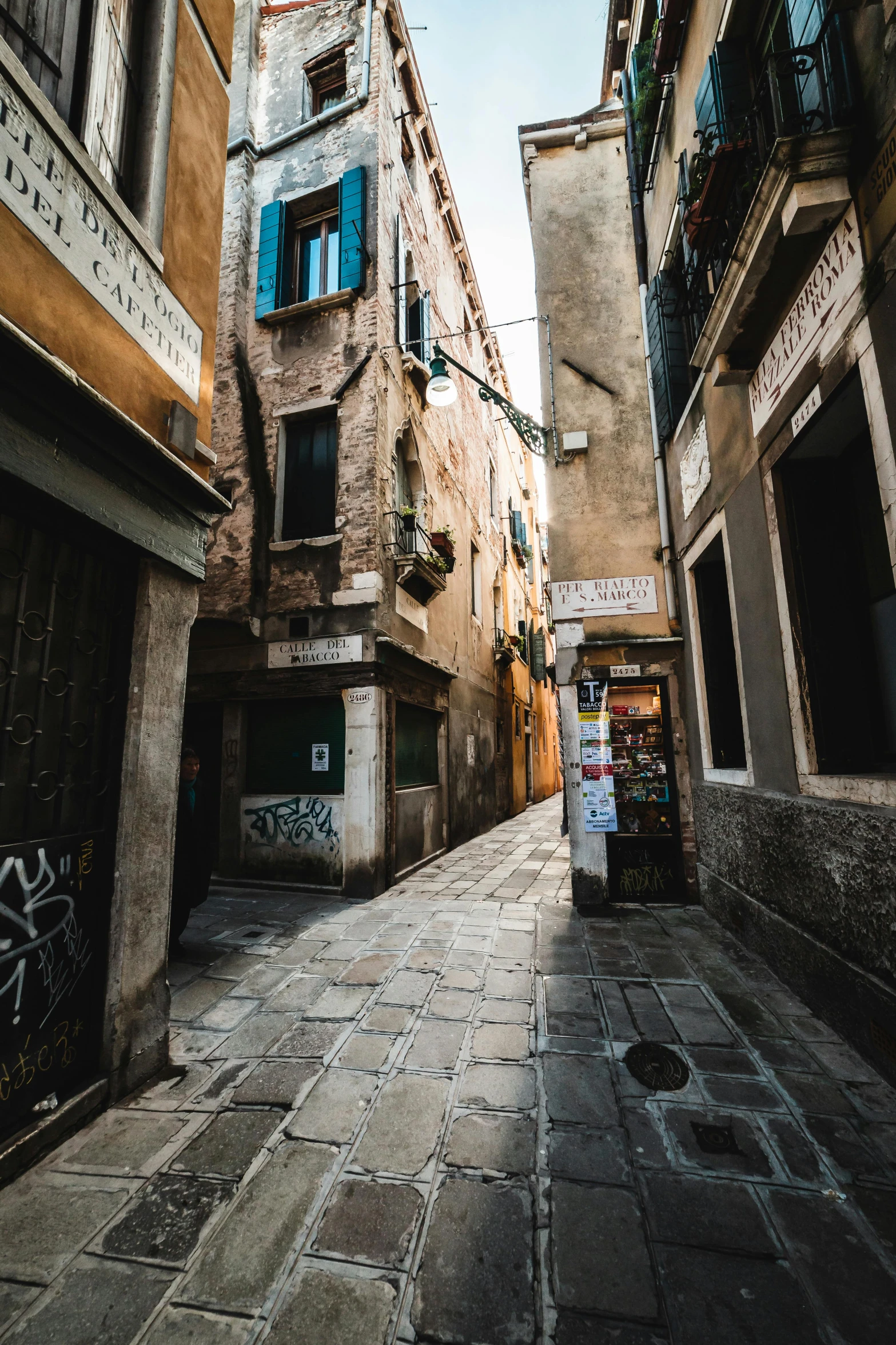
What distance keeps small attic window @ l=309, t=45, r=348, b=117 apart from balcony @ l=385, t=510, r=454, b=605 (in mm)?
7346

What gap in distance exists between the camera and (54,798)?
2639mm

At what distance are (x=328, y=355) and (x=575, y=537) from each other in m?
4.65

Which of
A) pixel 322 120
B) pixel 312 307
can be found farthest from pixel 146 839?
pixel 322 120

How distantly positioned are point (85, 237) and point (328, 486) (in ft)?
17.6

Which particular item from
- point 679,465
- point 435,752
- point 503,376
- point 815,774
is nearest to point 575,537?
point 679,465

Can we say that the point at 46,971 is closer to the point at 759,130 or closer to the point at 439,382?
the point at 759,130

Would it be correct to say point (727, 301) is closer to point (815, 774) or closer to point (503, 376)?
point (815, 774)

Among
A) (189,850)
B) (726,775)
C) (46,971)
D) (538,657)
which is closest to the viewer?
(46,971)

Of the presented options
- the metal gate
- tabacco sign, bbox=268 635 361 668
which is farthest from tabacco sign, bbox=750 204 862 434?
tabacco sign, bbox=268 635 361 668

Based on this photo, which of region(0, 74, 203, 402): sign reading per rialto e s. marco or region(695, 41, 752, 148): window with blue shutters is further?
region(695, 41, 752, 148): window with blue shutters

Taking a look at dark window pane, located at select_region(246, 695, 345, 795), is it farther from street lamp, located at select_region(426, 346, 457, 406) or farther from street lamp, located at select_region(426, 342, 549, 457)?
street lamp, located at select_region(426, 346, 457, 406)

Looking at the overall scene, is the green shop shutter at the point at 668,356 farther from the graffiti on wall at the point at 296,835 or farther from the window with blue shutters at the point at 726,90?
the graffiti on wall at the point at 296,835

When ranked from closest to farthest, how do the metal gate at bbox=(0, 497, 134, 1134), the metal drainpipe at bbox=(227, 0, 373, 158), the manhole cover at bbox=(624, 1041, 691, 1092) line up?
1. the metal gate at bbox=(0, 497, 134, 1134)
2. the manhole cover at bbox=(624, 1041, 691, 1092)
3. the metal drainpipe at bbox=(227, 0, 373, 158)

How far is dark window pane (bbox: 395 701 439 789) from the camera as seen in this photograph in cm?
820
